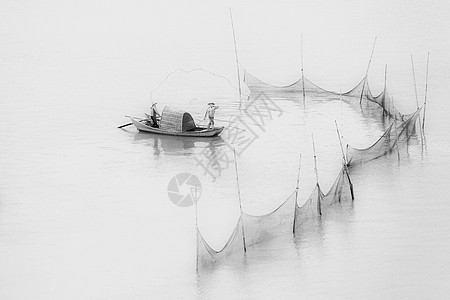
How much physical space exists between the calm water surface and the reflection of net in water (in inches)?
4.2

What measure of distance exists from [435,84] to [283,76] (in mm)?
1808

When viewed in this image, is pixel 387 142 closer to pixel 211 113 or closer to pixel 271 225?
pixel 211 113

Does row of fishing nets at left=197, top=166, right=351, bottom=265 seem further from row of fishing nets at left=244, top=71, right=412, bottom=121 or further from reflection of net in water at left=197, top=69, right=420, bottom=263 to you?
row of fishing nets at left=244, top=71, right=412, bottom=121

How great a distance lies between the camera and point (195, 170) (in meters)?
8.83

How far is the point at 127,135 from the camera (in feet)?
32.3

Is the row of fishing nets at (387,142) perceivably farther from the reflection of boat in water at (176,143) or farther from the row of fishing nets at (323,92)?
the reflection of boat in water at (176,143)

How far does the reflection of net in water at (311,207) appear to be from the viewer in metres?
7.20

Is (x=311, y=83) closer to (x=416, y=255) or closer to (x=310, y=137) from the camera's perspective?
(x=310, y=137)

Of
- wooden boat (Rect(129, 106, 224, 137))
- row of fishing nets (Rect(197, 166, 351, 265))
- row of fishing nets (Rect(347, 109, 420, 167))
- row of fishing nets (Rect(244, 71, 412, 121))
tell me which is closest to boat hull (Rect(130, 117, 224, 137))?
wooden boat (Rect(129, 106, 224, 137))

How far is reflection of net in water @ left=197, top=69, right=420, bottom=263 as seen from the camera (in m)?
7.20

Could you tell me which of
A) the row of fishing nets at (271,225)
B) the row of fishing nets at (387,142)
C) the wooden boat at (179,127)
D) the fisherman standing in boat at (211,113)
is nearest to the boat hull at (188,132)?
the wooden boat at (179,127)

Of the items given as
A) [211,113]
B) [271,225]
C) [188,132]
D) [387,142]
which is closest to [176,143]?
[188,132]

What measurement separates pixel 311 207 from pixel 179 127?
2240mm

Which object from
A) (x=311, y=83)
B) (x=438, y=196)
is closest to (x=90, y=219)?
(x=438, y=196)
